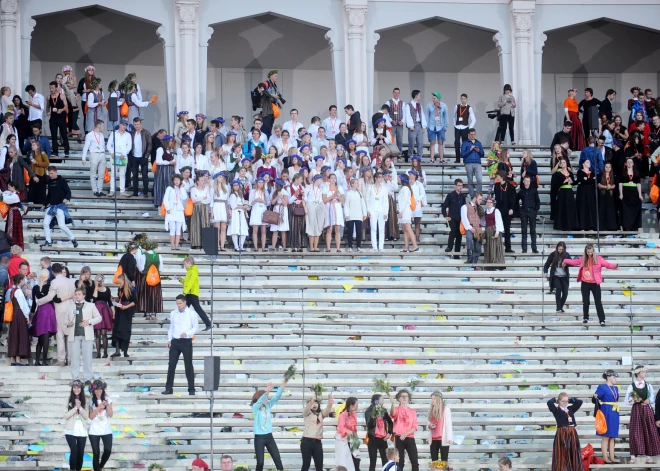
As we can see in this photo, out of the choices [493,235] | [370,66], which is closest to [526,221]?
[493,235]

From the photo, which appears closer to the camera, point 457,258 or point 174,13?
point 457,258

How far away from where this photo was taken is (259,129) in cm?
2928

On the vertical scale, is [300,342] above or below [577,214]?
below

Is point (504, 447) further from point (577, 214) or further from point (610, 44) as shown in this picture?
point (610, 44)

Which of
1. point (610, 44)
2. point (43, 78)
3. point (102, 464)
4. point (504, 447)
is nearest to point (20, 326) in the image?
point (102, 464)

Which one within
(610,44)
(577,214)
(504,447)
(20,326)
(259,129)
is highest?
(610,44)

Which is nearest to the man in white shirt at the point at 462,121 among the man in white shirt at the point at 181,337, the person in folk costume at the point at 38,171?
the person in folk costume at the point at 38,171

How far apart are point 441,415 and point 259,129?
10220 mm

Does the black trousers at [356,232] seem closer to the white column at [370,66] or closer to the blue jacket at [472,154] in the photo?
the blue jacket at [472,154]

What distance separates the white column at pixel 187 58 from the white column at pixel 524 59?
24.2 ft

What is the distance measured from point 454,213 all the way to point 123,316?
7.02 m

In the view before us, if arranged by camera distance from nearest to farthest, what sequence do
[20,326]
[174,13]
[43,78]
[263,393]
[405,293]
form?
[263,393] → [20,326] → [405,293] → [174,13] → [43,78]

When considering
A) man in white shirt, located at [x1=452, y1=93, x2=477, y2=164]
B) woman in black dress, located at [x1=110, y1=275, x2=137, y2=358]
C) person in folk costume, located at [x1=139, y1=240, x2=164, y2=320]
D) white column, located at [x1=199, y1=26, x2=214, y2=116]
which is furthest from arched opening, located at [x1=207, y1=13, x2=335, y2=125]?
woman in black dress, located at [x1=110, y1=275, x2=137, y2=358]

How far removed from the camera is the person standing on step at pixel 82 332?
2269 cm
